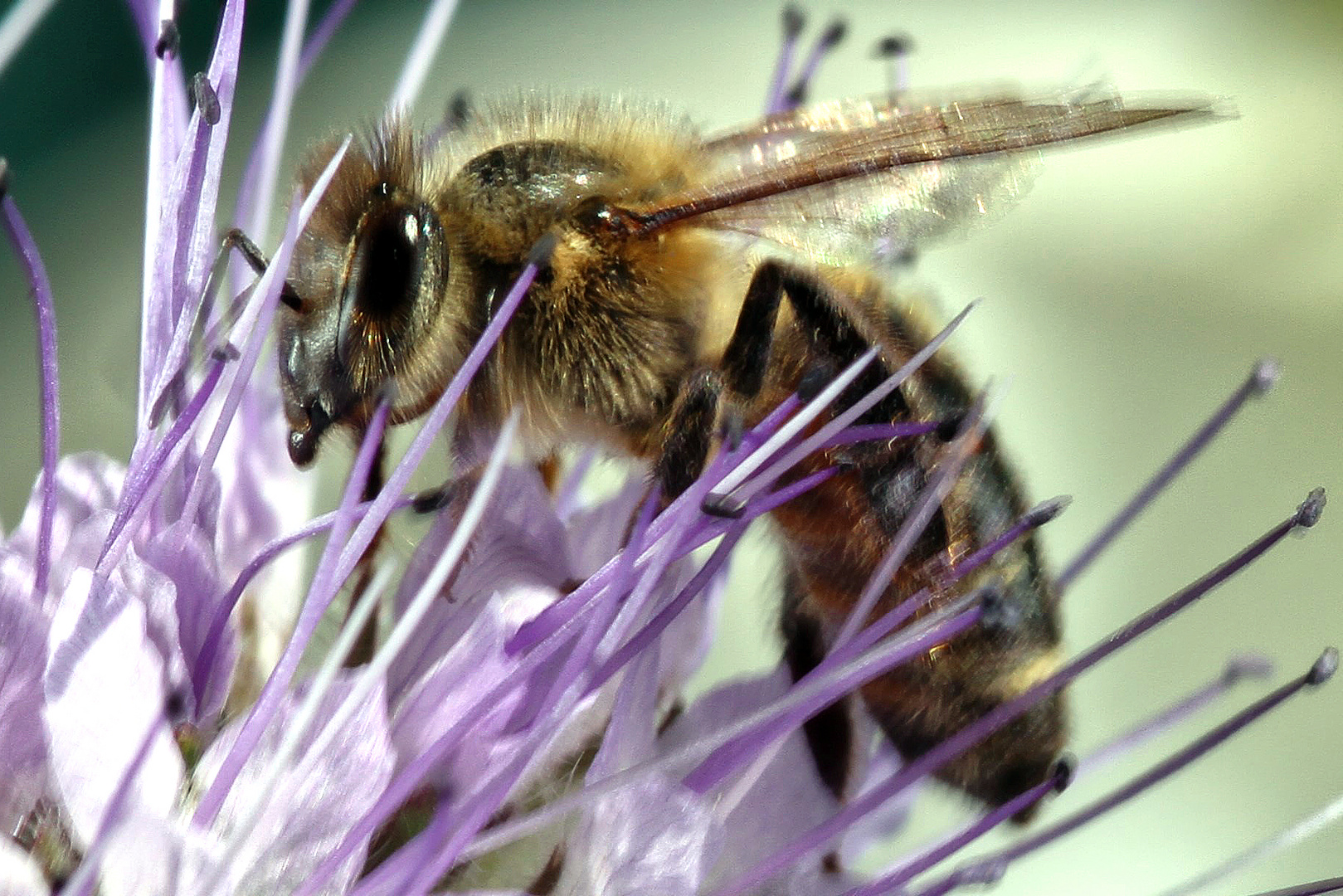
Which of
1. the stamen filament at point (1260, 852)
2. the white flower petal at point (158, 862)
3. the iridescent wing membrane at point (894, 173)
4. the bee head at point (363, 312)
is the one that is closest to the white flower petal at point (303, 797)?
the white flower petal at point (158, 862)

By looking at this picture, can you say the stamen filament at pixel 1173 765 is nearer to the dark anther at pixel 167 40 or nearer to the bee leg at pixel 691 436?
the bee leg at pixel 691 436

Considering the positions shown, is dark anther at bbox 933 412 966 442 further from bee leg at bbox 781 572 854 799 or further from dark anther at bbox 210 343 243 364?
dark anther at bbox 210 343 243 364

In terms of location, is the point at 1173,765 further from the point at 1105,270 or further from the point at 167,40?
the point at 1105,270

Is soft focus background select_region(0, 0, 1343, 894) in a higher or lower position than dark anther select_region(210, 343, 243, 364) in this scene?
higher

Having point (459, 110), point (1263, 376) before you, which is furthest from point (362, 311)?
point (1263, 376)

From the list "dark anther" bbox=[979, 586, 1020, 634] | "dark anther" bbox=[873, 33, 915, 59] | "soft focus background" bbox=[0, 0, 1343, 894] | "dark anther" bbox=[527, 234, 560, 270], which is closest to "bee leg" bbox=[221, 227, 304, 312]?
"dark anther" bbox=[527, 234, 560, 270]

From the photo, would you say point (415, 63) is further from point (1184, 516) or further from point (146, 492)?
point (1184, 516)

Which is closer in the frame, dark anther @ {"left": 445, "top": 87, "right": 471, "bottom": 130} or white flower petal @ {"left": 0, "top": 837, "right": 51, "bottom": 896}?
white flower petal @ {"left": 0, "top": 837, "right": 51, "bottom": 896}
